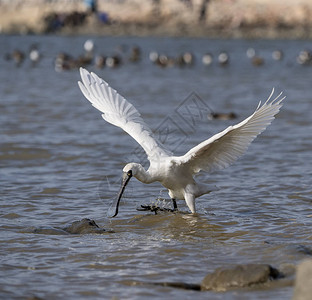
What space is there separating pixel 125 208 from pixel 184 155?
48.8 inches

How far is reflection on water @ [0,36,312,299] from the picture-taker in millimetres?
6480

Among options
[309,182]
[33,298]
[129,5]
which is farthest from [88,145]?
[129,5]

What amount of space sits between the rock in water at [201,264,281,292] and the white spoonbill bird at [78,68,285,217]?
6.82 ft

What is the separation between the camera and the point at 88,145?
13430 mm

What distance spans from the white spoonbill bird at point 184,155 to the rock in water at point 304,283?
3.00 meters

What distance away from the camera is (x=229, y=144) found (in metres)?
8.35

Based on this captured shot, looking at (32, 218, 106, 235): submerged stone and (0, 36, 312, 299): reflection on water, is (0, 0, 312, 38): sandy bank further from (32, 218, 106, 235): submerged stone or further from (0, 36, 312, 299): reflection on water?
(32, 218, 106, 235): submerged stone

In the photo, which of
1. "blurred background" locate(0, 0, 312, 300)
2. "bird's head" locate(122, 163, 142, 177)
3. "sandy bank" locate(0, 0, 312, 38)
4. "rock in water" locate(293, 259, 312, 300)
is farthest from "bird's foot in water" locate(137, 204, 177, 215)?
"sandy bank" locate(0, 0, 312, 38)

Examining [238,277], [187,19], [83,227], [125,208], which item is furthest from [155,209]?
[187,19]

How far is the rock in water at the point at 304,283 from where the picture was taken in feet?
15.5

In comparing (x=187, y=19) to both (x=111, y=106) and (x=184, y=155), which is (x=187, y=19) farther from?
(x=184, y=155)

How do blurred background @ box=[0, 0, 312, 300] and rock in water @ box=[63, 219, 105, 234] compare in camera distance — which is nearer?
blurred background @ box=[0, 0, 312, 300]

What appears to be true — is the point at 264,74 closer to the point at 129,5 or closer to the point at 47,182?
the point at 47,182

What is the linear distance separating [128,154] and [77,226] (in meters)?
4.71
